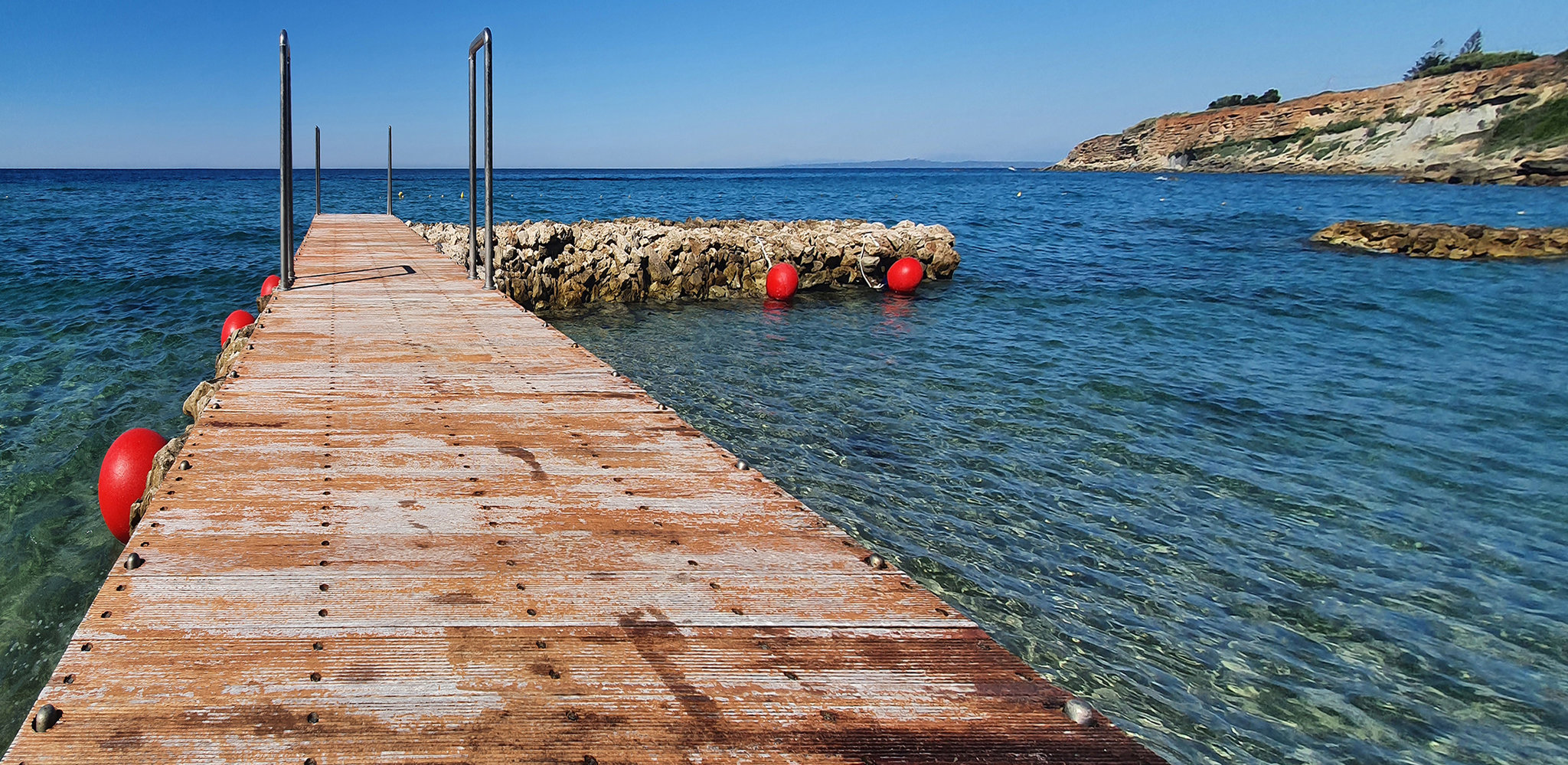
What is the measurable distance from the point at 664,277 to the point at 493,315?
10065 mm

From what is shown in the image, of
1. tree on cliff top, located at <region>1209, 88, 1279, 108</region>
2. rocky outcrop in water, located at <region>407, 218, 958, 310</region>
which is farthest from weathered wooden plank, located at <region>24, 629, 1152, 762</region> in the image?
Answer: tree on cliff top, located at <region>1209, 88, 1279, 108</region>

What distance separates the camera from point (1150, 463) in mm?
7844

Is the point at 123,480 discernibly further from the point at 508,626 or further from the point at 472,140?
the point at 472,140

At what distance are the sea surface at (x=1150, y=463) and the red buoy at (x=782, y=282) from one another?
19.6 inches

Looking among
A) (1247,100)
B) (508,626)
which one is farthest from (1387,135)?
(508,626)

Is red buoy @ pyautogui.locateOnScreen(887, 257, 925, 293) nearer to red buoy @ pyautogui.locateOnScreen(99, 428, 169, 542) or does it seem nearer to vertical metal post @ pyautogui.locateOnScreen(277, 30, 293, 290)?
vertical metal post @ pyautogui.locateOnScreen(277, 30, 293, 290)

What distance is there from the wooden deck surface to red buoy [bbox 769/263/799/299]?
13.6 metres

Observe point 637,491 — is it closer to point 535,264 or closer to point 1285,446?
point 1285,446

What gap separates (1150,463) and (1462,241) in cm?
2508

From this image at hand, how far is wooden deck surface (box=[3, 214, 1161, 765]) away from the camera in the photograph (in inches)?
77.8

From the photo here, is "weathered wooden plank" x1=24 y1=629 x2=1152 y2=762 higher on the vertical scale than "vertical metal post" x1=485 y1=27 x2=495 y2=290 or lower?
lower

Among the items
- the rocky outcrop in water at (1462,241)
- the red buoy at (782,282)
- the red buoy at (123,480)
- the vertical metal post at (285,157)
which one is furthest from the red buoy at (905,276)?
the rocky outcrop in water at (1462,241)

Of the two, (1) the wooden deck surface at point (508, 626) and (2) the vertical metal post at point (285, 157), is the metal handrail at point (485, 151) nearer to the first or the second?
(2) the vertical metal post at point (285, 157)

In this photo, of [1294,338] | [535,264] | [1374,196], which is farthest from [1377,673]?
[1374,196]
